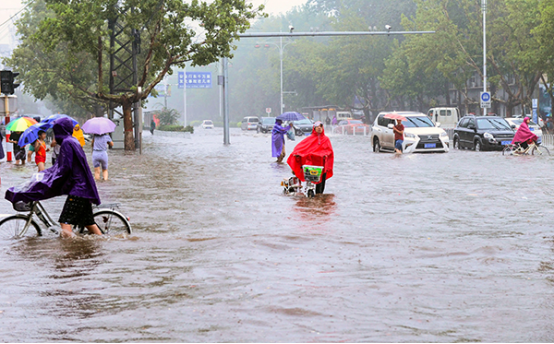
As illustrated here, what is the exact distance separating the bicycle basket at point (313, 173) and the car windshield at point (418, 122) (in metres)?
17.1

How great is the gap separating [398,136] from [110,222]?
20.7 metres

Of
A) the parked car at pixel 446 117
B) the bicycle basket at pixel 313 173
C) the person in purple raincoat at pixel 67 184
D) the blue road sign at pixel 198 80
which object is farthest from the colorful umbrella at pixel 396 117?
the blue road sign at pixel 198 80

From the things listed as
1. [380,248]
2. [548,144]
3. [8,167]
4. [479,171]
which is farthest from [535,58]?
[380,248]

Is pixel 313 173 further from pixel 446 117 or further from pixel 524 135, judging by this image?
pixel 446 117

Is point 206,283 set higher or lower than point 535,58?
lower

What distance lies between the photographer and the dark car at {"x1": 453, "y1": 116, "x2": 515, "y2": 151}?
32594 mm

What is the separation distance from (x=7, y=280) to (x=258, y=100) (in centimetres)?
11844

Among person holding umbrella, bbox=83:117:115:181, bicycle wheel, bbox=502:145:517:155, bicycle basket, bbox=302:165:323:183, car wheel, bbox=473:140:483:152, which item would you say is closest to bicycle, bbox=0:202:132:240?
bicycle basket, bbox=302:165:323:183

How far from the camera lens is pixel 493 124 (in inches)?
1329

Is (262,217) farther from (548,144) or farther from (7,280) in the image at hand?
(548,144)

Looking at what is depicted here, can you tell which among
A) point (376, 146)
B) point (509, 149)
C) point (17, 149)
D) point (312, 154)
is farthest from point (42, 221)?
point (376, 146)

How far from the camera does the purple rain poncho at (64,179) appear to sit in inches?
394

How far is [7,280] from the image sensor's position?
809 centimetres

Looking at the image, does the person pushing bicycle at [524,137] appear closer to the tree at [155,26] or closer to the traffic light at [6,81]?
the tree at [155,26]
